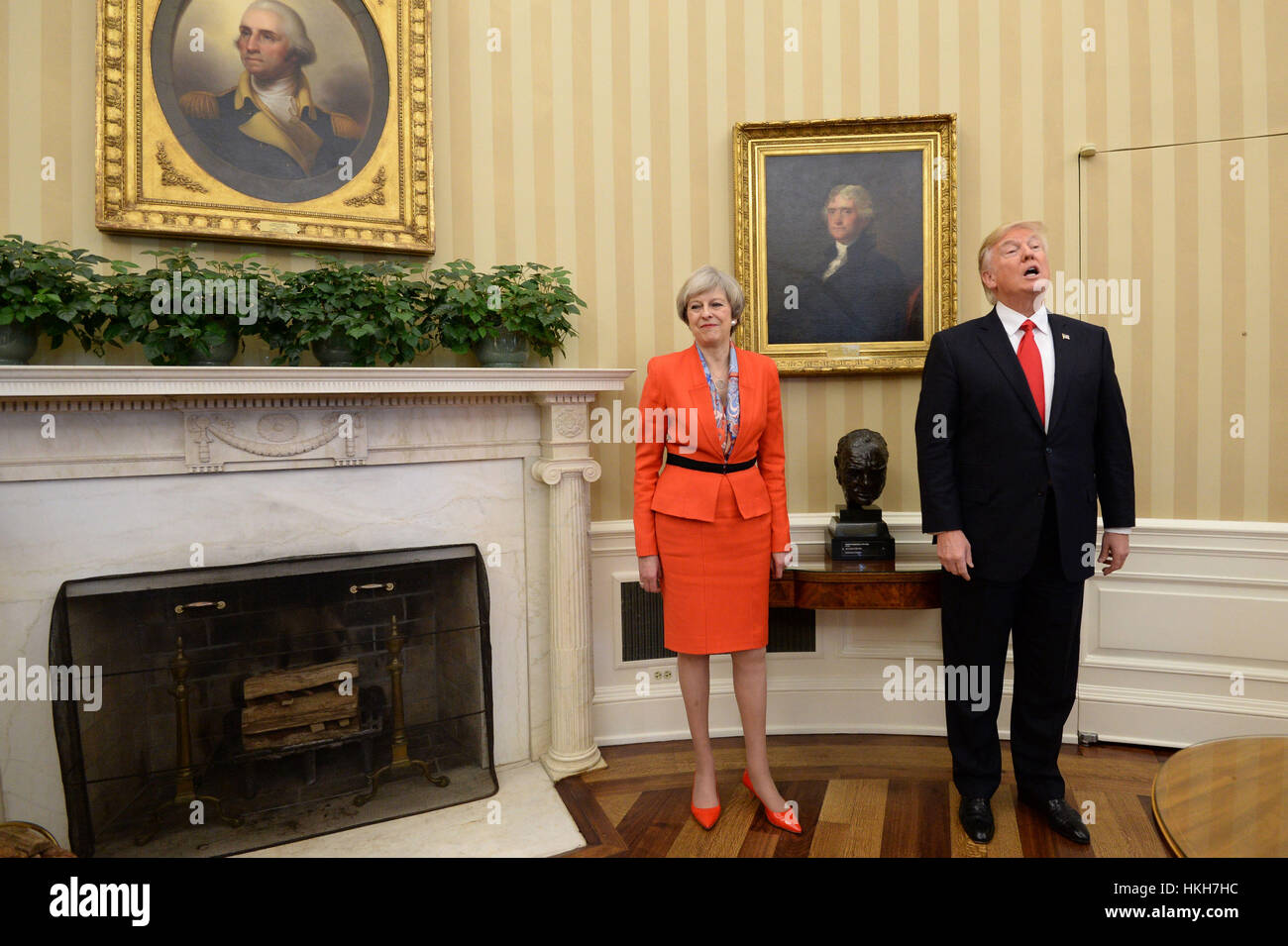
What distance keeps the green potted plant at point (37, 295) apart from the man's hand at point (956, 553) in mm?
2853

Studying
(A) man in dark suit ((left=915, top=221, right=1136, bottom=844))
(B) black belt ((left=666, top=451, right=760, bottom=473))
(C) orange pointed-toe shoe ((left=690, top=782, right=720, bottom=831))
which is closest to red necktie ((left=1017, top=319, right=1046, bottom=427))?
(A) man in dark suit ((left=915, top=221, right=1136, bottom=844))

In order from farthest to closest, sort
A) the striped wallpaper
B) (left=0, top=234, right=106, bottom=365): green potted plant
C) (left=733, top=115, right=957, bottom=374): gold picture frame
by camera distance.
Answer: (left=733, top=115, right=957, bottom=374): gold picture frame
the striped wallpaper
(left=0, top=234, right=106, bottom=365): green potted plant

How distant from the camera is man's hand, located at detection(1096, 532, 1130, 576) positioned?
7.67ft

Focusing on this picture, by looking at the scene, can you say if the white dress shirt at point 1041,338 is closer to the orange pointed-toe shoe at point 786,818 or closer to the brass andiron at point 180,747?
the orange pointed-toe shoe at point 786,818

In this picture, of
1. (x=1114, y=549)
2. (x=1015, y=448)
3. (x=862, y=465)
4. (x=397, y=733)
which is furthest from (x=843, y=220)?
(x=397, y=733)

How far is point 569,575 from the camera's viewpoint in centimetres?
287

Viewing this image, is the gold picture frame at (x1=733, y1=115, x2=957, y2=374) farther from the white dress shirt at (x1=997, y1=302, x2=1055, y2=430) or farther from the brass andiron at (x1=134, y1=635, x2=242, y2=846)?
the brass andiron at (x1=134, y1=635, x2=242, y2=846)

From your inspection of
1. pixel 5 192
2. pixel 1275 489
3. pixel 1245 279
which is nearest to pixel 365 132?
pixel 5 192

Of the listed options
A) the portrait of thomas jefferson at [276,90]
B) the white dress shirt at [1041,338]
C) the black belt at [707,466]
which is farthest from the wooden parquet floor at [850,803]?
the portrait of thomas jefferson at [276,90]

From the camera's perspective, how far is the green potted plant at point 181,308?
2275mm

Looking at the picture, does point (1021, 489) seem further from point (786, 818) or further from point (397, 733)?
point (397, 733)

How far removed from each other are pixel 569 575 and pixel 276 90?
2.22 m

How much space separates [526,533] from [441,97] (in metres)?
1.90

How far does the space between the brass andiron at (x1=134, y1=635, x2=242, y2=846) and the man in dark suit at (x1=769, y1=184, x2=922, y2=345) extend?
2686 mm
